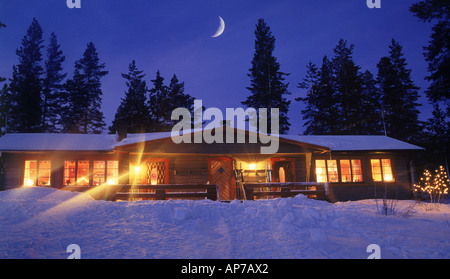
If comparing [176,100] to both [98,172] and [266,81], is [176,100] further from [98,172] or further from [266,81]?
[98,172]

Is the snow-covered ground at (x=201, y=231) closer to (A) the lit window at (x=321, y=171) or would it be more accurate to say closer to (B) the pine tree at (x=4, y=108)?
(A) the lit window at (x=321, y=171)

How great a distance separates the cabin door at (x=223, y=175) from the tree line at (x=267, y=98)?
1589 centimetres

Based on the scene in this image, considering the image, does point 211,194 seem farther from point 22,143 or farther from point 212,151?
point 22,143

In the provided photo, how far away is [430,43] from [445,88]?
513 cm

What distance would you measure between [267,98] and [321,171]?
15700 mm

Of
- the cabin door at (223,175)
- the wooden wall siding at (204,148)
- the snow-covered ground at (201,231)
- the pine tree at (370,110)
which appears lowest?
the snow-covered ground at (201,231)

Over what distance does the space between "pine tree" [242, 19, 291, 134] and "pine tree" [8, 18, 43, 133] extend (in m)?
24.1

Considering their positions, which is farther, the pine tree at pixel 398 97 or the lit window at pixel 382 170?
the pine tree at pixel 398 97

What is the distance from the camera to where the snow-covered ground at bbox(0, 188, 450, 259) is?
4465 millimetres

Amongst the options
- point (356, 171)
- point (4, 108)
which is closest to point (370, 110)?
point (356, 171)

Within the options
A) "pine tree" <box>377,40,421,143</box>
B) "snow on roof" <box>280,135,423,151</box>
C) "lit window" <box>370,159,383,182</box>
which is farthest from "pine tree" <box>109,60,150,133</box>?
"pine tree" <box>377,40,421,143</box>

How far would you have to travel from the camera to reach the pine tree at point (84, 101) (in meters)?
32.7

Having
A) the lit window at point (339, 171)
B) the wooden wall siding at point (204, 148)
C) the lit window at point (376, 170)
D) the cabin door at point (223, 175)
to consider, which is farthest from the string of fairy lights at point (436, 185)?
the cabin door at point (223, 175)

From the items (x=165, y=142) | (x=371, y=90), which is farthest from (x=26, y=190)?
(x=371, y=90)
